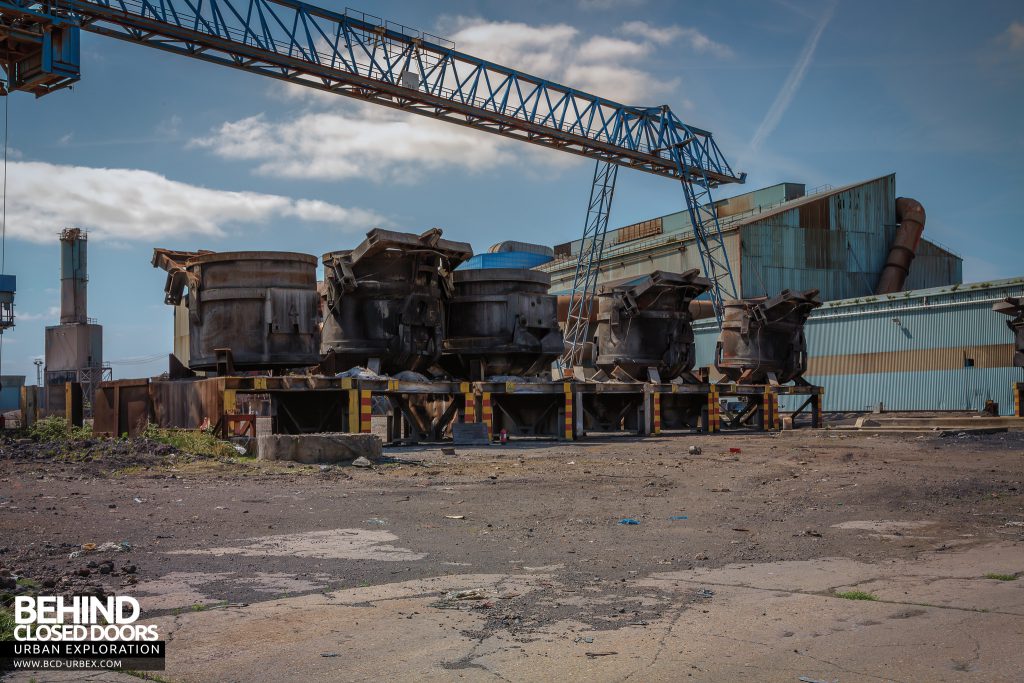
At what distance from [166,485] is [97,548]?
403 cm

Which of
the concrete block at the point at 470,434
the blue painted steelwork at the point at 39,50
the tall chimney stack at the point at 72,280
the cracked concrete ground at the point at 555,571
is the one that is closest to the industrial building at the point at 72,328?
the tall chimney stack at the point at 72,280

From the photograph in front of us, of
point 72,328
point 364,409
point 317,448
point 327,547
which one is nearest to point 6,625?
point 327,547

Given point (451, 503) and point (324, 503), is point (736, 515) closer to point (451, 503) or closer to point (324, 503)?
point (451, 503)

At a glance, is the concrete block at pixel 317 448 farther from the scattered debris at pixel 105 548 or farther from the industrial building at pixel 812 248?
the industrial building at pixel 812 248

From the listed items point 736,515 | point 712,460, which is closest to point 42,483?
point 736,515

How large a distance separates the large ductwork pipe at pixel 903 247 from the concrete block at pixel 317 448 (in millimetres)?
37297

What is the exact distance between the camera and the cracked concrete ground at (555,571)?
156 inches

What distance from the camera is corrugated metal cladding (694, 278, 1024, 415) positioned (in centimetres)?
3158

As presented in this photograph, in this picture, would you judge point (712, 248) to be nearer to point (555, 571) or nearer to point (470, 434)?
point (470, 434)

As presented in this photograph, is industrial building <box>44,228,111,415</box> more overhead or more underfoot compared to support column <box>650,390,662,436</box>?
more overhead

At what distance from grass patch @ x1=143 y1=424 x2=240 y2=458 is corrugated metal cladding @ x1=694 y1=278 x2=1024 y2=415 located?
1042 inches

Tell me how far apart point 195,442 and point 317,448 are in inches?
84.3

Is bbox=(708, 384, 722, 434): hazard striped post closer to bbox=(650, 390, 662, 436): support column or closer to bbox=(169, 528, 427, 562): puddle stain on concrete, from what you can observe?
bbox=(650, 390, 662, 436): support column

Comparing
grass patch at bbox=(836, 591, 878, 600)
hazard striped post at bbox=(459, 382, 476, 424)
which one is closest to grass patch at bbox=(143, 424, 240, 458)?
hazard striped post at bbox=(459, 382, 476, 424)
